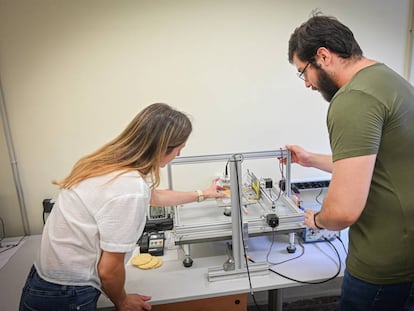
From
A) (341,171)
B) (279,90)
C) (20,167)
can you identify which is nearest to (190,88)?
(279,90)

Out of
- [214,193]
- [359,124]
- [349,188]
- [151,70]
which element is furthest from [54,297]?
[151,70]

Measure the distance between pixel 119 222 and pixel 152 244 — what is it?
720 millimetres

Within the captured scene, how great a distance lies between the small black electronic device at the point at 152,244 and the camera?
1.64 meters

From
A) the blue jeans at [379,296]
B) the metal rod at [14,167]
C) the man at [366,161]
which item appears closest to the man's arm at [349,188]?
the man at [366,161]

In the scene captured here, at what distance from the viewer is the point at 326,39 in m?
1.05

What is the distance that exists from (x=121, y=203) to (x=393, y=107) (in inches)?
33.9

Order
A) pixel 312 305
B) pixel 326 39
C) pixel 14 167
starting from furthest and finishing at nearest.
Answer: pixel 312 305, pixel 14 167, pixel 326 39

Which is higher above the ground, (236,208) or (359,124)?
(359,124)

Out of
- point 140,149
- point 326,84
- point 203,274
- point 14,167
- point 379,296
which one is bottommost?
point 203,274

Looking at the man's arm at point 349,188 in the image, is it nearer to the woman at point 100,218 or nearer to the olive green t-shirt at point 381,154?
the olive green t-shirt at point 381,154

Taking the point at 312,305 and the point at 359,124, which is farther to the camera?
the point at 312,305

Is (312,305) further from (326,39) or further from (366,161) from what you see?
(326,39)

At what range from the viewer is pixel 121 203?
39.6 inches

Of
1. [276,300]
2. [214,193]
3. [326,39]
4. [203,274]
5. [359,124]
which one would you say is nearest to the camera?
[359,124]
